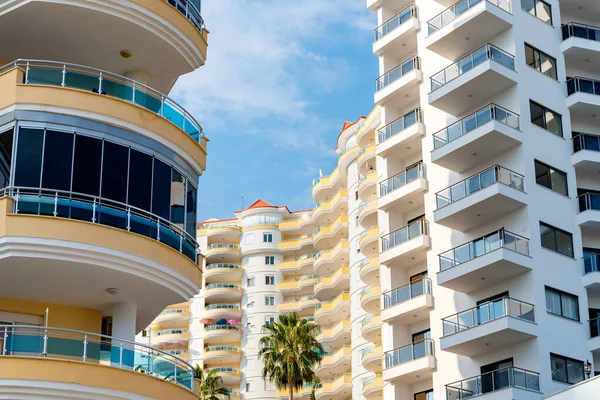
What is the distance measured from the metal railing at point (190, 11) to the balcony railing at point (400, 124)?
30095 millimetres

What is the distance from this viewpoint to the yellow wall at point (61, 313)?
2533cm

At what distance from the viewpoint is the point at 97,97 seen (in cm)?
2494

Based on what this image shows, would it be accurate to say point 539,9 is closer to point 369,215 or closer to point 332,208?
point 369,215

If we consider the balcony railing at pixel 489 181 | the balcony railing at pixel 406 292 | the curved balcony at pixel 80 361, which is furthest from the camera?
the balcony railing at pixel 406 292

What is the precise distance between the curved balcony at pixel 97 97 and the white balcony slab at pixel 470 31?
30228 millimetres

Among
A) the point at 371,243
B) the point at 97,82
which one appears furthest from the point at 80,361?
the point at 371,243

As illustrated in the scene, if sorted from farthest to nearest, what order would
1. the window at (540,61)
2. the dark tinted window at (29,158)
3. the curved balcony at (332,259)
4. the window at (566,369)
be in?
the curved balcony at (332,259)
the window at (540,61)
the window at (566,369)
the dark tinted window at (29,158)

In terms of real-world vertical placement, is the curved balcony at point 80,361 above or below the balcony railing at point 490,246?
below

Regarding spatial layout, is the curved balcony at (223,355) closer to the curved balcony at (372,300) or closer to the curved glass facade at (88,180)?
the curved balcony at (372,300)

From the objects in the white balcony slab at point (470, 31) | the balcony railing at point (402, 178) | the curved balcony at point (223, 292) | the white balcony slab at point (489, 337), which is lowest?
the white balcony slab at point (489, 337)

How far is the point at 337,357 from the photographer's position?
304ft

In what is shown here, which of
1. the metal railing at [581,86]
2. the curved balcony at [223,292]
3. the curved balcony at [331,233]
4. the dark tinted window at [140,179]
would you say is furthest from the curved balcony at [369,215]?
the dark tinted window at [140,179]

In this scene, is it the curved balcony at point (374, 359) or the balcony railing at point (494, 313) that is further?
the curved balcony at point (374, 359)

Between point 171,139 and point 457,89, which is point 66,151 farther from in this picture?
point 457,89
